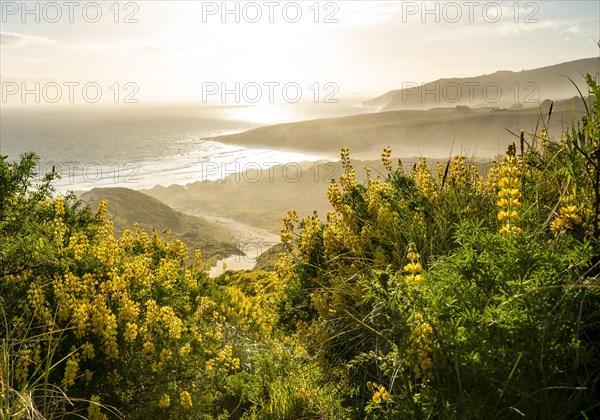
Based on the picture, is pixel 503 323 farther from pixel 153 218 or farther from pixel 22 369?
pixel 153 218

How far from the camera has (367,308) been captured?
3.33m

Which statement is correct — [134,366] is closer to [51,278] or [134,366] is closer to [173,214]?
[51,278]

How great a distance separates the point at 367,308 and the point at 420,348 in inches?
53.3

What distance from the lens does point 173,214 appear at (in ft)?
127

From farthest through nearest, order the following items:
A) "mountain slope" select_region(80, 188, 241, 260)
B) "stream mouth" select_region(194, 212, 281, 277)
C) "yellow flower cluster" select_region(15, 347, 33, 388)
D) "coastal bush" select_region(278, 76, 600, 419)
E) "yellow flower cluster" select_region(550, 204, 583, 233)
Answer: "mountain slope" select_region(80, 188, 241, 260) → "stream mouth" select_region(194, 212, 281, 277) → "yellow flower cluster" select_region(15, 347, 33, 388) → "yellow flower cluster" select_region(550, 204, 583, 233) → "coastal bush" select_region(278, 76, 600, 419)

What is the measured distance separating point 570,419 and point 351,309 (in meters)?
1.70

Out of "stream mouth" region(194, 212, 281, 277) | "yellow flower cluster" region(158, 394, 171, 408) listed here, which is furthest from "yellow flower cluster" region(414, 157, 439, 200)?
"stream mouth" region(194, 212, 281, 277)

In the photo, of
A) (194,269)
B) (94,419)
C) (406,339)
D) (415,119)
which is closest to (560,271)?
(406,339)

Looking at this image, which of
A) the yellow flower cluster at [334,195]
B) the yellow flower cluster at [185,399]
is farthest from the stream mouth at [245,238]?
the yellow flower cluster at [185,399]

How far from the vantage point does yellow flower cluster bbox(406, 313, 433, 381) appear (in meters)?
1.93

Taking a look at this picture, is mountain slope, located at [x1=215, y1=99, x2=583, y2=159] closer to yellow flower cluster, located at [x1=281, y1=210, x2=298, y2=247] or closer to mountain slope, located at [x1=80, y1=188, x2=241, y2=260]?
mountain slope, located at [x1=80, y1=188, x2=241, y2=260]

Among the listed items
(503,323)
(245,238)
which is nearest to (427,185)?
(503,323)

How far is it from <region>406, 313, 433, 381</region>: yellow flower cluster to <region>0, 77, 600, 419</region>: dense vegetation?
1 centimetres

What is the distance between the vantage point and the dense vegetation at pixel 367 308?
1.95 meters
